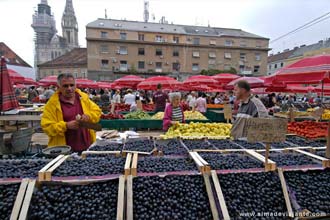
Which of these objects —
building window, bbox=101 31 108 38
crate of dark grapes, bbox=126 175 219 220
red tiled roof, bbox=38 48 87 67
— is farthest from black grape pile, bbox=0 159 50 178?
red tiled roof, bbox=38 48 87 67

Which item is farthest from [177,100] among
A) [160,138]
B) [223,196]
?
[223,196]

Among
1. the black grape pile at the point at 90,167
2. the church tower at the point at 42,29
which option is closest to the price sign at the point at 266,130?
the black grape pile at the point at 90,167

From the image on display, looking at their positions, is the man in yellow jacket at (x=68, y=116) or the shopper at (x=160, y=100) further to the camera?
the shopper at (x=160, y=100)

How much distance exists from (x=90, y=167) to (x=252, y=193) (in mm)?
1486

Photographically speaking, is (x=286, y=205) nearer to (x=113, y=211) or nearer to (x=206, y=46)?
(x=113, y=211)

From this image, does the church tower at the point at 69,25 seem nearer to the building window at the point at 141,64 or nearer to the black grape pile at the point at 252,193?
the building window at the point at 141,64

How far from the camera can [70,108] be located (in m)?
2.87

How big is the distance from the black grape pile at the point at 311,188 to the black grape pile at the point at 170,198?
2.89ft

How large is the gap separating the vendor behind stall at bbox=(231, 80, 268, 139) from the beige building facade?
1373 inches

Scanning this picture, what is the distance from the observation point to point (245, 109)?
3352 mm

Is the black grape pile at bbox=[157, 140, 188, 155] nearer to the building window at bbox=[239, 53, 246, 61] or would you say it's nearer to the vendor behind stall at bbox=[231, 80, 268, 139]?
the vendor behind stall at bbox=[231, 80, 268, 139]

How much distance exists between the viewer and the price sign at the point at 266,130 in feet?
6.89

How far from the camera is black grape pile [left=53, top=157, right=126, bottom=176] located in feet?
6.28

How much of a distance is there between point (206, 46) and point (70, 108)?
39.8m
